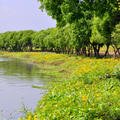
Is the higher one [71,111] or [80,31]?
[80,31]

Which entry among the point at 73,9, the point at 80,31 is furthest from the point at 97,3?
the point at 80,31

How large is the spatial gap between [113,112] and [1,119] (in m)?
6.09

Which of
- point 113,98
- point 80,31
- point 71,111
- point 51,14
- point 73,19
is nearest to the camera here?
point 71,111

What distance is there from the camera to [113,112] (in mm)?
8461

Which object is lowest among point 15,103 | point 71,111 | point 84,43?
point 15,103

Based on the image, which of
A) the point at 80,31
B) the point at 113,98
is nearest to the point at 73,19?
the point at 113,98

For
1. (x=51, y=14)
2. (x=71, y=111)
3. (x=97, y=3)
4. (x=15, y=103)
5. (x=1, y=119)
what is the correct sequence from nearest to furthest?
(x=71, y=111) → (x=1, y=119) → (x=15, y=103) → (x=97, y=3) → (x=51, y=14)

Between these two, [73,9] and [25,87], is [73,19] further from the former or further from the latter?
[25,87]

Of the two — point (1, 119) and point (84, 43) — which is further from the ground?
point (84, 43)

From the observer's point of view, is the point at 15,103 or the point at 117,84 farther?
the point at 15,103

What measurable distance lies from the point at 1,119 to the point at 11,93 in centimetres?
671

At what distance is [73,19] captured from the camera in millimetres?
17797

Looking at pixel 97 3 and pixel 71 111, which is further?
pixel 97 3

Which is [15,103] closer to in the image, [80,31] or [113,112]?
[113,112]
